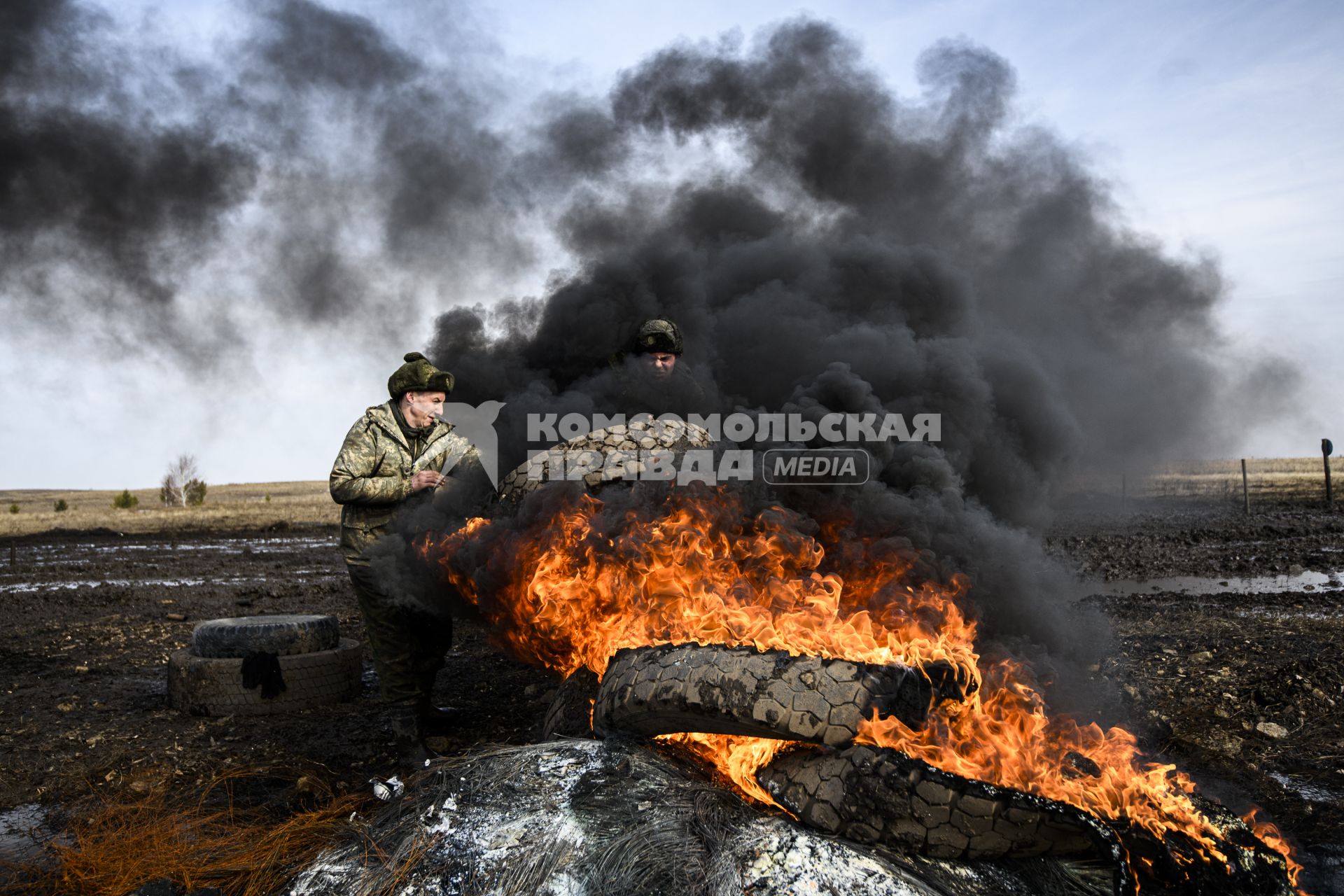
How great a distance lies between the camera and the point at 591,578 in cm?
484

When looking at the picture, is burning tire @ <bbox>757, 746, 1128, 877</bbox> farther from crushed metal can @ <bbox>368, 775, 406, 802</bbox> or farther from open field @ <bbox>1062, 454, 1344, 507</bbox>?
open field @ <bbox>1062, 454, 1344, 507</bbox>

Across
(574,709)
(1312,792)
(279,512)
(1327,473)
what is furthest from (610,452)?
(279,512)

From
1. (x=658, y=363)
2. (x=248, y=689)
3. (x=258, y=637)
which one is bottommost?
(x=248, y=689)

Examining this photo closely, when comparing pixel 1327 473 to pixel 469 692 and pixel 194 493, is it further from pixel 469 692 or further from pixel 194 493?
pixel 194 493

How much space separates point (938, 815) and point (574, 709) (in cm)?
216

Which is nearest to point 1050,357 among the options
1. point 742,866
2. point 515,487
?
point 515,487

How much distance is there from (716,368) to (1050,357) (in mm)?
7468

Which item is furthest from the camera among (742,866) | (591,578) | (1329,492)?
(1329,492)

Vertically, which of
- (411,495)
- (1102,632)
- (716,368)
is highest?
(716,368)

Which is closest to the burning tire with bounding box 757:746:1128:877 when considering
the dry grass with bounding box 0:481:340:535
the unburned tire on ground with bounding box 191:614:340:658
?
the unburned tire on ground with bounding box 191:614:340:658

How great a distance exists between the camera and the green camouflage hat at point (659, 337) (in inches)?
269

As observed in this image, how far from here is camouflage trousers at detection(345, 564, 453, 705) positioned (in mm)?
5984

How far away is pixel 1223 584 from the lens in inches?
494

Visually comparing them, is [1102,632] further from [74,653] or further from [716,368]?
[74,653]
